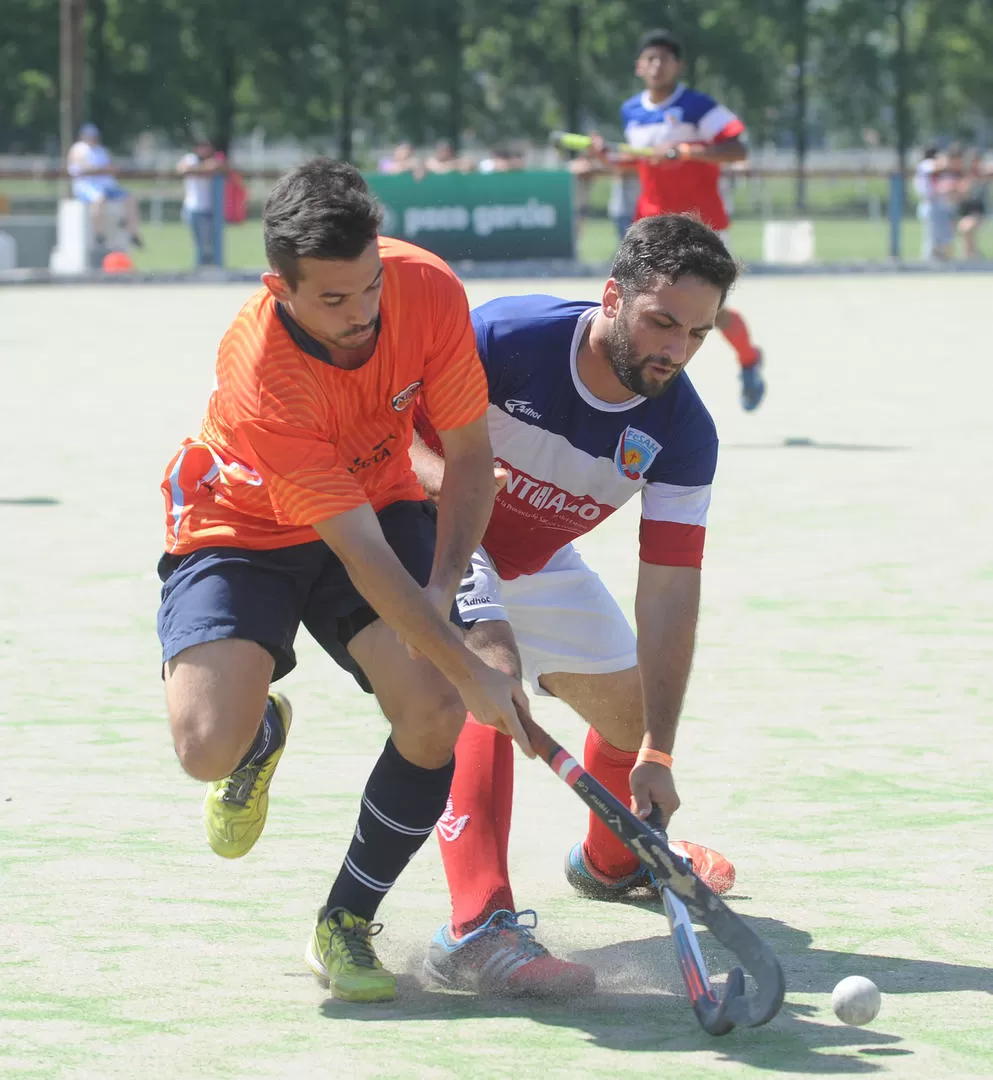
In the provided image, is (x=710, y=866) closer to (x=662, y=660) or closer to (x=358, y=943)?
(x=662, y=660)

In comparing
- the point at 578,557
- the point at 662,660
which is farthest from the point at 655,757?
the point at 578,557

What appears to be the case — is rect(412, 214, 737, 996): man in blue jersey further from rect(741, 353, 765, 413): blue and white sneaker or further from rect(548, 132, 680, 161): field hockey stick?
rect(548, 132, 680, 161): field hockey stick

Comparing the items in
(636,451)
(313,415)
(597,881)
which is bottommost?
(597,881)

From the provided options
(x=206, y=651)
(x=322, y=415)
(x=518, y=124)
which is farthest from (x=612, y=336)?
(x=518, y=124)

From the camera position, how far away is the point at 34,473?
991 cm

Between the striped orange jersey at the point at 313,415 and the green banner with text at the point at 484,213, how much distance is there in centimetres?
1878

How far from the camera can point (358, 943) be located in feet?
12.2

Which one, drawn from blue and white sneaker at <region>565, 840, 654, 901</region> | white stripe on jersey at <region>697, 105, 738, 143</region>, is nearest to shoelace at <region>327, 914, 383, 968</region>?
blue and white sneaker at <region>565, 840, 654, 901</region>

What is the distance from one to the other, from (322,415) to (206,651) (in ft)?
1.73

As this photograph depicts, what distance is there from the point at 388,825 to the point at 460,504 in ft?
2.03

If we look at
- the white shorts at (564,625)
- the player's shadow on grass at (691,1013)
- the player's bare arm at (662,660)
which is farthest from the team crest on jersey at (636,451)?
the player's shadow on grass at (691,1013)

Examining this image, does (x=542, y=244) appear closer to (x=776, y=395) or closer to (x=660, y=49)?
(x=776, y=395)

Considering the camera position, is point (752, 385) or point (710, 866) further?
point (752, 385)

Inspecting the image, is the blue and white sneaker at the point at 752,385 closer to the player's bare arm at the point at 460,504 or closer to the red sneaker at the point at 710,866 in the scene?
the red sneaker at the point at 710,866
